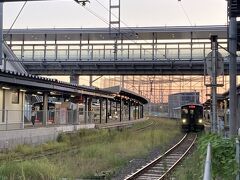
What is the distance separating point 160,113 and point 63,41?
7185 cm

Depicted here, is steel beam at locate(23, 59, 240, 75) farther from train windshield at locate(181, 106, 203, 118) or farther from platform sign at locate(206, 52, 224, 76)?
platform sign at locate(206, 52, 224, 76)

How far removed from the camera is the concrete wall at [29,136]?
2474 cm

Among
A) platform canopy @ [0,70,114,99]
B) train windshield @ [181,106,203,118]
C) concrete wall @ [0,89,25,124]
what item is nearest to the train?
train windshield @ [181,106,203,118]

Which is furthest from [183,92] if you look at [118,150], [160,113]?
[118,150]

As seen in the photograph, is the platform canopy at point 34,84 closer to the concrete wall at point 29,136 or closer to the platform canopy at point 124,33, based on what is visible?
the concrete wall at point 29,136

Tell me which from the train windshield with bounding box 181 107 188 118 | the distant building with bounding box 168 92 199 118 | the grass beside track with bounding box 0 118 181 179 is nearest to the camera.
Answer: the grass beside track with bounding box 0 118 181 179

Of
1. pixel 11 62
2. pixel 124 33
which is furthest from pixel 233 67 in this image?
pixel 124 33

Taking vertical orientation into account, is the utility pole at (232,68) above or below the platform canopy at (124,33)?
below

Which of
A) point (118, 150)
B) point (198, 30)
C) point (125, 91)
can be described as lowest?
point (118, 150)

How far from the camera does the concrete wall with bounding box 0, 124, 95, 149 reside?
24737mm

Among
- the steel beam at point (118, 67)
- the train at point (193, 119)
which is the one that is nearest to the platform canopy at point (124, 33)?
the steel beam at point (118, 67)

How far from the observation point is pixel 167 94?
381ft

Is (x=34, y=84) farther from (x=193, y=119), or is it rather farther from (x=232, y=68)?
(x=193, y=119)

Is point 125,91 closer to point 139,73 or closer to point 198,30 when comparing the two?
point 139,73
